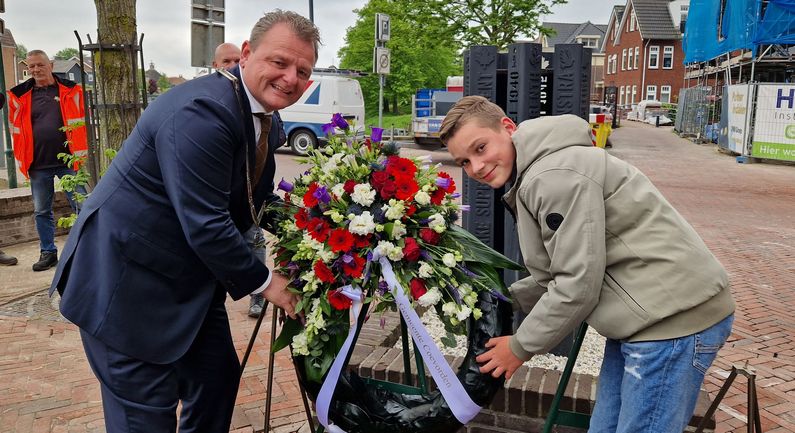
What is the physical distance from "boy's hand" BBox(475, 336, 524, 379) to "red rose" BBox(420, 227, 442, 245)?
40cm

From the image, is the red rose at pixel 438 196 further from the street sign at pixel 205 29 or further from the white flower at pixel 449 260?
the street sign at pixel 205 29

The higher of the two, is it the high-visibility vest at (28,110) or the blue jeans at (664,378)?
the high-visibility vest at (28,110)

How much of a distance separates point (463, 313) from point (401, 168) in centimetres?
54

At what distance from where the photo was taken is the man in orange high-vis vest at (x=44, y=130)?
21.1 feet

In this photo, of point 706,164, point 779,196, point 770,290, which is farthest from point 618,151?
point 770,290

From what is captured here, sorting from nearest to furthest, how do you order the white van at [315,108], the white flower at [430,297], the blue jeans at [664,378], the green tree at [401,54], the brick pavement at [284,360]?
1. the blue jeans at [664,378]
2. the white flower at [430,297]
3. the brick pavement at [284,360]
4. the white van at [315,108]
5. the green tree at [401,54]

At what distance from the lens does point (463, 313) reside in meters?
2.22

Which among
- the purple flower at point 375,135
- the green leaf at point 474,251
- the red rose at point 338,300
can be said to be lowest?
the red rose at point 338,300

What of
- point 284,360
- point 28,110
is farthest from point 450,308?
point 28,110

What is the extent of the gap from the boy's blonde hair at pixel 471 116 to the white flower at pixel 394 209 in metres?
0.27

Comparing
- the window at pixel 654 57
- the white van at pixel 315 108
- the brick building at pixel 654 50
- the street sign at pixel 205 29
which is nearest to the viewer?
the street sign at pixel 205 29

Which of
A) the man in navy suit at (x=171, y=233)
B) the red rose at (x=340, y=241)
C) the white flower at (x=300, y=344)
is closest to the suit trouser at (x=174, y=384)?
the man in navy suit at (x=171, y=233)

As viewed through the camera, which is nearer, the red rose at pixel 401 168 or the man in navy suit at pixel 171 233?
the man in navy suit at pixel 171 233

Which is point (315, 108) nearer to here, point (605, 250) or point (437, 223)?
point (437, 223)
